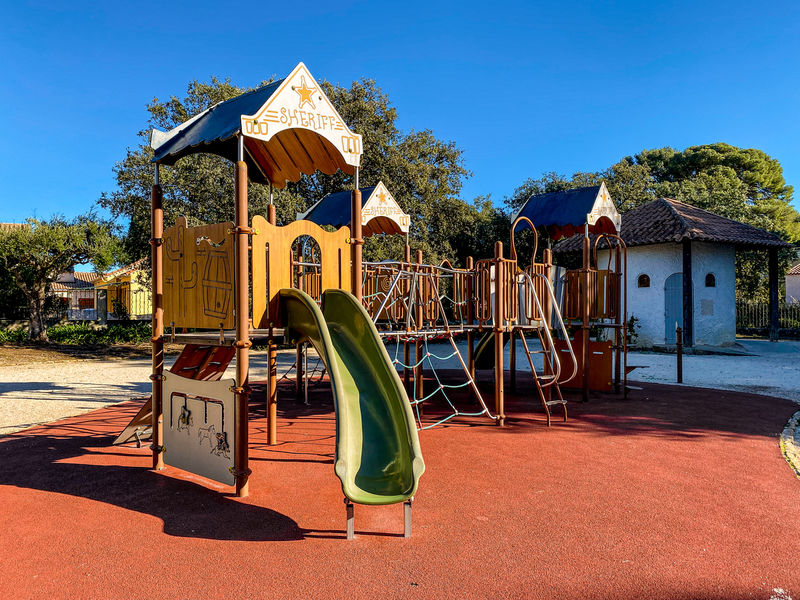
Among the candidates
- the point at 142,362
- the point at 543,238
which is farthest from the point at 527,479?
the point at 543,238

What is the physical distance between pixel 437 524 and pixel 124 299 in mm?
29753

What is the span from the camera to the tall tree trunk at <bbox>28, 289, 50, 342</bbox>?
2452 cm

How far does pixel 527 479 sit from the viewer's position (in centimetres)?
582

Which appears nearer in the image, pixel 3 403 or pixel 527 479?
pixel 527 479

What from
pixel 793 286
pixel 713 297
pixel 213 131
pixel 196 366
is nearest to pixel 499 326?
pixel 196 366

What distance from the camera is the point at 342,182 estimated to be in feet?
88.6

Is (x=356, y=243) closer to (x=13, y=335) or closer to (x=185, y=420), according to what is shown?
(x=185, y=420)

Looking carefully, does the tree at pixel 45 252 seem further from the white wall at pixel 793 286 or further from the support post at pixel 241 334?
the white wall at pixel 793 286

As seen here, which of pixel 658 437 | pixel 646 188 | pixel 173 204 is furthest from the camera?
pixel 646 188

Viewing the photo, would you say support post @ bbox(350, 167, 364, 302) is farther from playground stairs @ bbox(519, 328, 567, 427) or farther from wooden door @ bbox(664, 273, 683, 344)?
wooden door @ bbox(664, 273, 683, 344)

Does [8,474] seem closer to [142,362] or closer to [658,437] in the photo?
[658,437]

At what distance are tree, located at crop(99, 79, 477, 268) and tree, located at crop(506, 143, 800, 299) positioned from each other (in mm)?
5664

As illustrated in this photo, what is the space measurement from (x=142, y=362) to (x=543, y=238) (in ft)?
65.9

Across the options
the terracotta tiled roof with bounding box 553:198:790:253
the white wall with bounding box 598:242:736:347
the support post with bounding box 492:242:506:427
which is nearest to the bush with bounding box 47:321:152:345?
the terracotta tiled roof with bounding box 553:198:790:253
